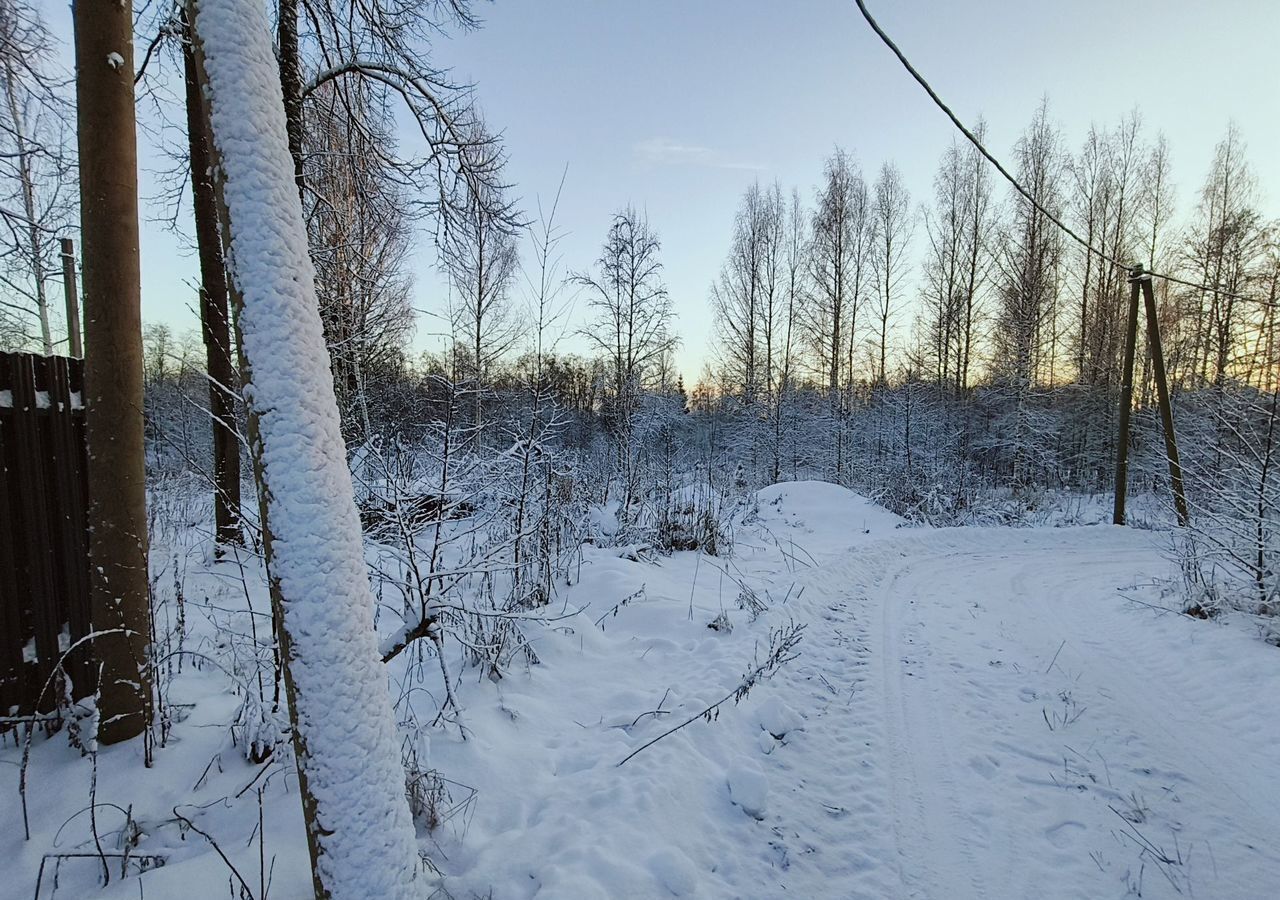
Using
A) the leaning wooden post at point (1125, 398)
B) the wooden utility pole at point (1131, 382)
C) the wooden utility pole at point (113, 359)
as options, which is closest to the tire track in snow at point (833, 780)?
the wooden utility pole at point (113, 359)

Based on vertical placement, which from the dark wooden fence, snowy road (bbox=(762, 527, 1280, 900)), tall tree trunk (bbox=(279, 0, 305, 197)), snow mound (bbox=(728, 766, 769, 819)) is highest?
tall tree trunk (bbox=(279, 0, 305, 197))

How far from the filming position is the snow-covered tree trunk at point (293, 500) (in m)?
1.44

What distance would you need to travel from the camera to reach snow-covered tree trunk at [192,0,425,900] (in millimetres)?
1441

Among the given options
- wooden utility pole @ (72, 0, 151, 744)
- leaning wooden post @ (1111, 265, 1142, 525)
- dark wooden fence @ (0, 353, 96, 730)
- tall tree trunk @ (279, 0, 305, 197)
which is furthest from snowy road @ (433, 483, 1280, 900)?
leaning wooden post @ (1111, 265, 1142, 525)

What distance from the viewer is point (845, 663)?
443cm

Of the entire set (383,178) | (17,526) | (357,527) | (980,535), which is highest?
(383,178)

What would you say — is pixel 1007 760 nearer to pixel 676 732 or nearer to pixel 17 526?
pixel 676 732

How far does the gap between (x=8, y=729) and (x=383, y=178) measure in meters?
6.10

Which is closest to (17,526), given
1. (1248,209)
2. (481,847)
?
(481,847)

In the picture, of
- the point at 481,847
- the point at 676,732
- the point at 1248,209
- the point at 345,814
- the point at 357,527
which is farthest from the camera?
the point at 1248,209

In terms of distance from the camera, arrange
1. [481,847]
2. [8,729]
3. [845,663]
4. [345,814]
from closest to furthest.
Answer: [345,814], [481,847], [8,729], [845,663]

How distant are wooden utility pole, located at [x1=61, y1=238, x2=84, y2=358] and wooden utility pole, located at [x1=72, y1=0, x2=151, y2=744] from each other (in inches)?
412

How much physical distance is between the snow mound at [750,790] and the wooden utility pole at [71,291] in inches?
505

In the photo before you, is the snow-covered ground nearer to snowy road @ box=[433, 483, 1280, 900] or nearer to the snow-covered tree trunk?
snowy road @ box=[433, 483, 1280, 900]
